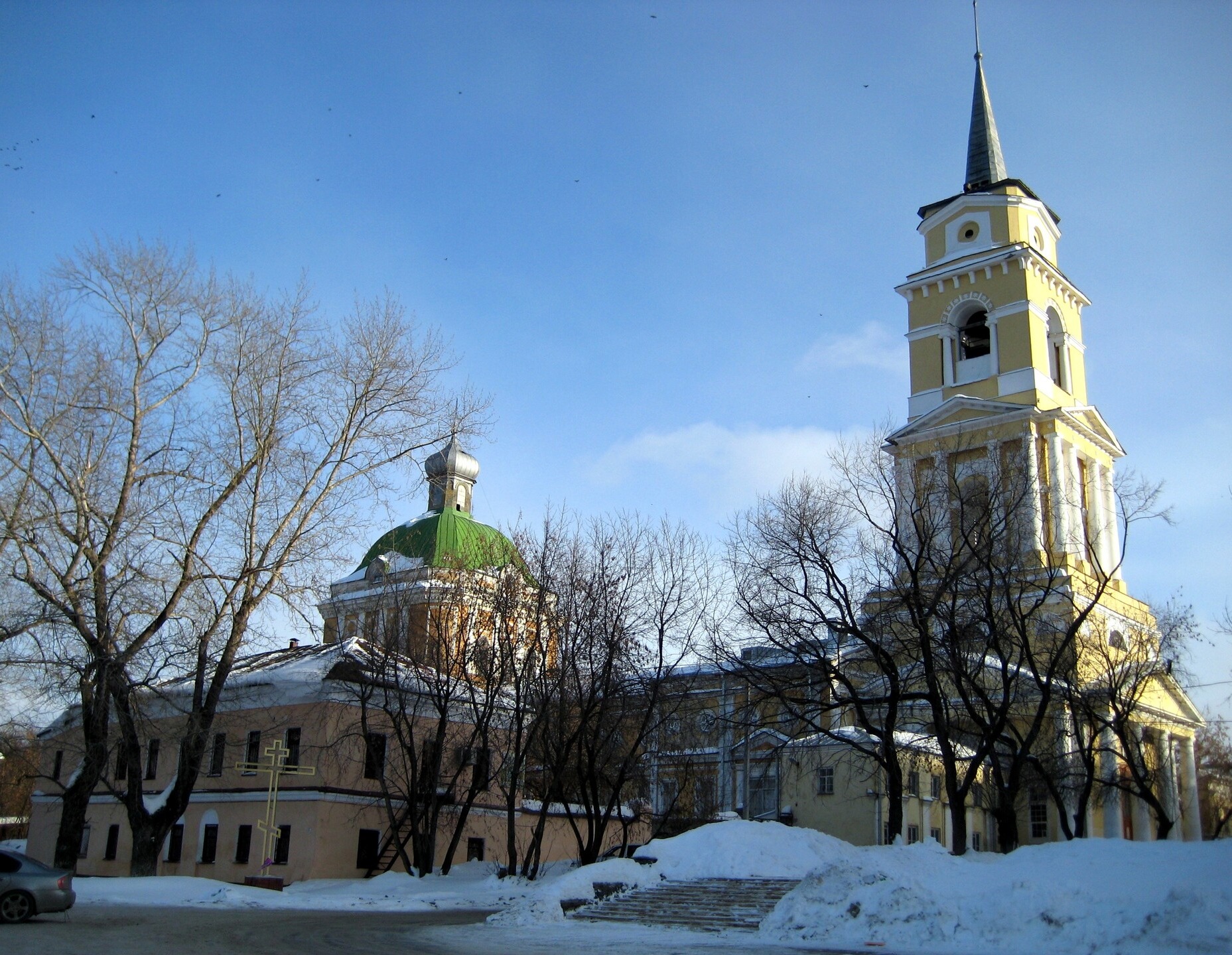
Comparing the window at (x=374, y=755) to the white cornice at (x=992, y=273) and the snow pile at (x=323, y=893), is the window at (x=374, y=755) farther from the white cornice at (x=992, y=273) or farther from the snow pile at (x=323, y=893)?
the white cornice at (x=992, y=273)

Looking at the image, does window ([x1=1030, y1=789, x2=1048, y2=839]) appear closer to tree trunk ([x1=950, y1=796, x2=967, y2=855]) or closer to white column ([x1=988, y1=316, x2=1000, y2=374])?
white column ([x1=988, y1=316, x2=1000, y2=374])

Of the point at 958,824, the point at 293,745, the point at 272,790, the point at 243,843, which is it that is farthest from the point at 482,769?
the point at 958,824

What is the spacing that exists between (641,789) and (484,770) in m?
6.13

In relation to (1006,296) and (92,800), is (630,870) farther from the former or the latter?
(1006,296)

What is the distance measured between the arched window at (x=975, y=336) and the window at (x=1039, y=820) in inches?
703

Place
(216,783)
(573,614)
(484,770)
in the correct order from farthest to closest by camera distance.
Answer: (216,783) < (484,770) < (573,614)

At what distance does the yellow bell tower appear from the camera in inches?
1704

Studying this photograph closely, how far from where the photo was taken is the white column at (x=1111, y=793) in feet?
108

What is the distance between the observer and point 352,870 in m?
32.2

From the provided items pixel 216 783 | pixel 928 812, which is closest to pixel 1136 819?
pixel 928 812

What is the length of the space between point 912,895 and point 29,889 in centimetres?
1260

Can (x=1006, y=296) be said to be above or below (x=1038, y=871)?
above

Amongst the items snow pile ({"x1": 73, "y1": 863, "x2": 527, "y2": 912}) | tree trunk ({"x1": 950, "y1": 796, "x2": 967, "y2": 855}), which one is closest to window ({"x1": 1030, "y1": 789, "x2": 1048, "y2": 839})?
tree trunk ({"x1": 950, "y1": 796, "x2": 967, "y2": 855})

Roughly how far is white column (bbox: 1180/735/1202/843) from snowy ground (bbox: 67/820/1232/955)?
2673cm
